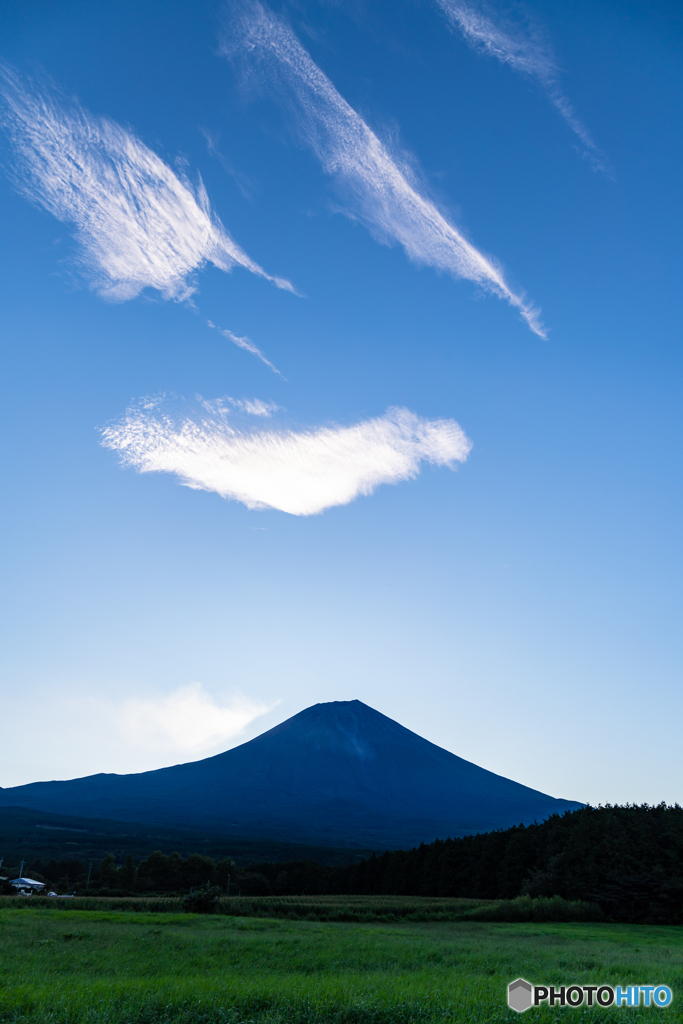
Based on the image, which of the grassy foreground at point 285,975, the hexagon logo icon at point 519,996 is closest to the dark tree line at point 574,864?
the grassy foreground at point 285,975

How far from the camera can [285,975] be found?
18.5 meters

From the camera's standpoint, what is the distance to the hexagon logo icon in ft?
43.0

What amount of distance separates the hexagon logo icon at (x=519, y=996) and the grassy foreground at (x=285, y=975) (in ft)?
0.92

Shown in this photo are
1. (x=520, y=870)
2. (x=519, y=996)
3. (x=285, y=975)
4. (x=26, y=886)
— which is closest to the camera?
(x=519, y=996)

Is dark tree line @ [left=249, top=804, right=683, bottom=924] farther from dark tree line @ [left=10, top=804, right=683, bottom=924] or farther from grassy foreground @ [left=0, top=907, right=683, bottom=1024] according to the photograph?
grassy foreground @ [left=0, top=907, right=683, bottom=1024]

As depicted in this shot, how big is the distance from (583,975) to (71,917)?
140 feet

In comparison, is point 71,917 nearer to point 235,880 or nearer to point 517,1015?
point 517,1015

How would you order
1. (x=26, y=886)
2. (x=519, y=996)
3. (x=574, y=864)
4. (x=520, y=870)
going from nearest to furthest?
1. (x=519, y=996)
2. (x=574, y=864)
3. (x=520, y=870)
4. (x=26, y=886)

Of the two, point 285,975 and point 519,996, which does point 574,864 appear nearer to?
point 285,975

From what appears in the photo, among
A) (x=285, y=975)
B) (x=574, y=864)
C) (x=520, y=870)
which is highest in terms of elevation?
(x=285, y=975)

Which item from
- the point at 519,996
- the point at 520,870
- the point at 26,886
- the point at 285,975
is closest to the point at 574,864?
the point at 520,870

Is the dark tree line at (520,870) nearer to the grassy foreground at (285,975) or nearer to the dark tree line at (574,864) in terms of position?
the dark tree line at (574,864)

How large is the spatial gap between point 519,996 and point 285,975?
26.3ft

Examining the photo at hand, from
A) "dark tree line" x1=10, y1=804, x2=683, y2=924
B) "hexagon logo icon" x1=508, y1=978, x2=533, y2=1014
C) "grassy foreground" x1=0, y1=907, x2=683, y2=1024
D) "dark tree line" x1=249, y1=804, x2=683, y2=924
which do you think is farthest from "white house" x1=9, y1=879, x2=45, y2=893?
"hexagon logo icon" x1=508, y1=978, x2=533, y2=1014
